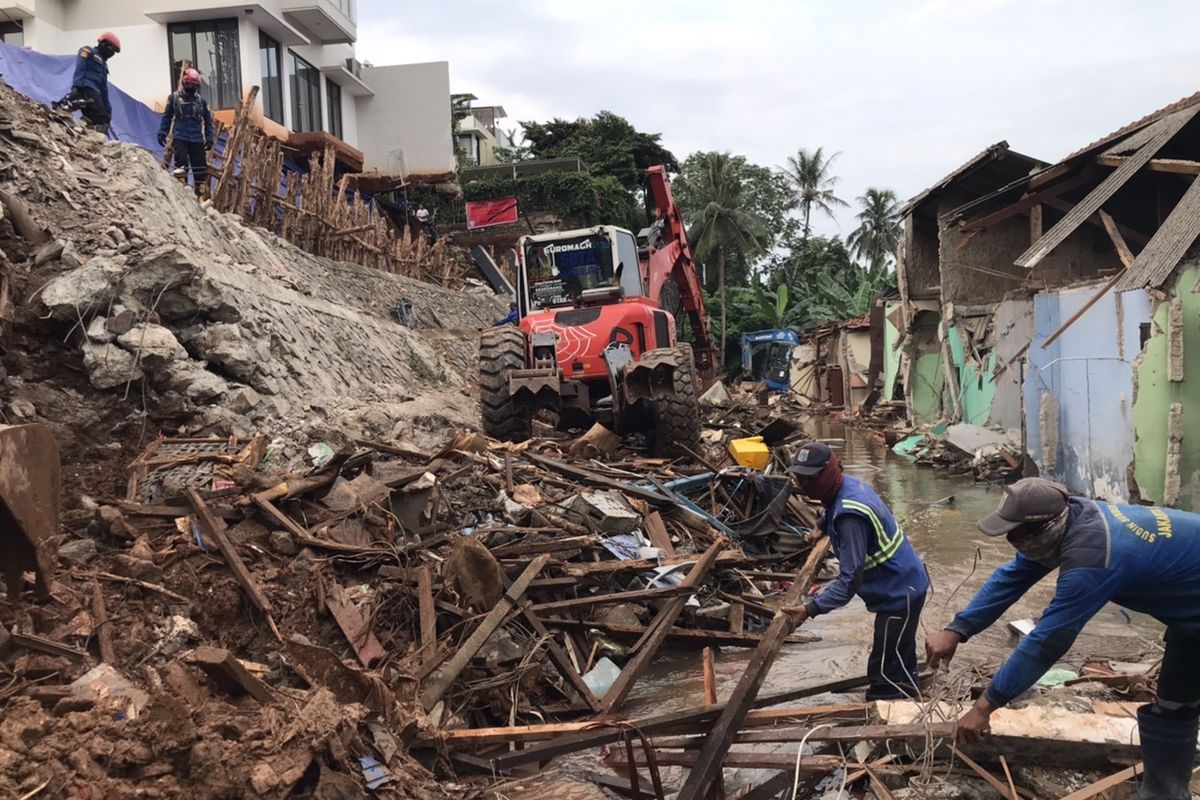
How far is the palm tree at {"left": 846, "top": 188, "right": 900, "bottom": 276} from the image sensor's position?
51.0 meters

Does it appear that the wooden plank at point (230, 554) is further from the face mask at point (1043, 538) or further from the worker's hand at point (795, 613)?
the face mask at point (1043, 538)

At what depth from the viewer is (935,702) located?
3.62 meters

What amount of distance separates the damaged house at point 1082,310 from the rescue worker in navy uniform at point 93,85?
12.6 m

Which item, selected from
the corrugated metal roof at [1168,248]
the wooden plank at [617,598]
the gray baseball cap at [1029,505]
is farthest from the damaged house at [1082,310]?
the gray baseball cap at [1029,505]

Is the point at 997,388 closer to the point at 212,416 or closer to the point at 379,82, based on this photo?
the point at 212,416

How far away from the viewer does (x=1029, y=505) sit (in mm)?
3158

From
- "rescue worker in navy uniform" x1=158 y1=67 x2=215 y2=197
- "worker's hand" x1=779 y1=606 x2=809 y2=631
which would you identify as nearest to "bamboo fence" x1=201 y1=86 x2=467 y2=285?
"rescue worker in navy uniform" x1=158 y1=67 x2=215 y2=197

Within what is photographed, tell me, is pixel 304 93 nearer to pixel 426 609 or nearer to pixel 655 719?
pixel 426 609

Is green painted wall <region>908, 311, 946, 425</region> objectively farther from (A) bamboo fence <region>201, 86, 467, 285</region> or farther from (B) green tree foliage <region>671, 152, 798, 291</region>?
(B) green tree foliage <region>671, 152, 798, 291</region>

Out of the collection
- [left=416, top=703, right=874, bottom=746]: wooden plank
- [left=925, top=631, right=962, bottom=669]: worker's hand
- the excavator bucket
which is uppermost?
the excavator bucket

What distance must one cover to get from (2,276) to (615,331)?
241 inches

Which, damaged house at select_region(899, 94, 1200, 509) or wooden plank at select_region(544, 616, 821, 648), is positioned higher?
damaged house at select_region(899, 94, 1200, 509)

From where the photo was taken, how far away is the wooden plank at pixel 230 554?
4.91 meters

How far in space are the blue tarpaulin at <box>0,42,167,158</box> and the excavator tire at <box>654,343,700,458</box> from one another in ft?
30.3
